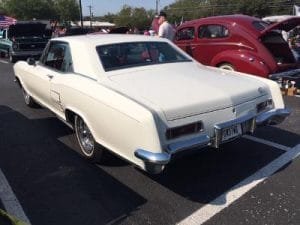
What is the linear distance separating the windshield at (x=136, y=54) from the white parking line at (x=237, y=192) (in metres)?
1.79

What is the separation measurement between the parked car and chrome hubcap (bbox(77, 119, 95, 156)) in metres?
12.4

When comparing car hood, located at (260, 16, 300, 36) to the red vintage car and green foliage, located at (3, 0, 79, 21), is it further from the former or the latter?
green foliage, located at (3, 0, 79, 21)

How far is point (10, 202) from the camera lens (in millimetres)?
3883

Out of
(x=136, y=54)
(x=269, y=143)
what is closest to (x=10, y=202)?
(x=136, y=54)

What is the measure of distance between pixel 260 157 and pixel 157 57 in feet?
5.83

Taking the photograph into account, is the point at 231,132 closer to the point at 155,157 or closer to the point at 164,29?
the point at 155,157

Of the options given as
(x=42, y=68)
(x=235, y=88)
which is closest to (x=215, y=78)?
(x=235, y=88)

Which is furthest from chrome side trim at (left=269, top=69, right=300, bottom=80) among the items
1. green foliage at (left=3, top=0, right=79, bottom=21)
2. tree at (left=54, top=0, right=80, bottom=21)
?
tree at (left=54, top=0, right=80, bottom=21)

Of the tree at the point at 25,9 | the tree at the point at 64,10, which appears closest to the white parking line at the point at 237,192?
the tree at the point at 25,9

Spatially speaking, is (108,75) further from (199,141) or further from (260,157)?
(260,157)

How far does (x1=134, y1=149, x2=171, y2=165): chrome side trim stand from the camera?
3.50m

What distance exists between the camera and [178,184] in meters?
4.20

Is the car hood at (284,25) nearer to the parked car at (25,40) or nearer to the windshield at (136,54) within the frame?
the windshield at (136,54)

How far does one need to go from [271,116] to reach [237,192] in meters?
1.01
